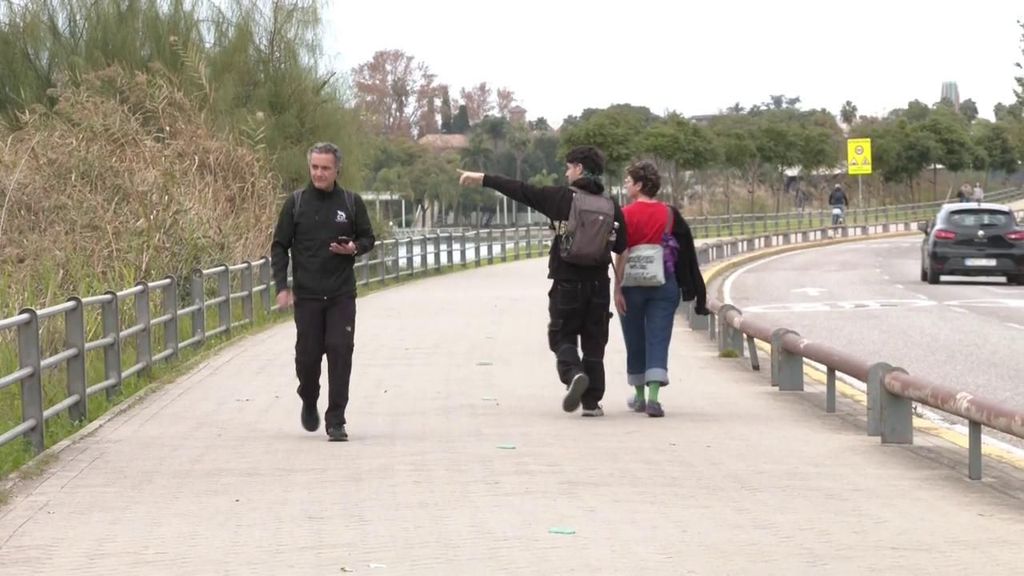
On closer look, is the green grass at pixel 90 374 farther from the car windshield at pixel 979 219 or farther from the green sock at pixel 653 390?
the car windshield at pixel 979 219

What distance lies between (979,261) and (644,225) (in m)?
21.9

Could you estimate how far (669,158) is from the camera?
264 feet

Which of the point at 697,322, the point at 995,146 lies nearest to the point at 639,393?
the point at 697,322

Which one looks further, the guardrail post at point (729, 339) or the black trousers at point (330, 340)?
the guardrail post at point (729, 339)

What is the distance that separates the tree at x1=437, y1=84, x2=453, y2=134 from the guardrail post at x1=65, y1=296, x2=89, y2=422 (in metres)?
119

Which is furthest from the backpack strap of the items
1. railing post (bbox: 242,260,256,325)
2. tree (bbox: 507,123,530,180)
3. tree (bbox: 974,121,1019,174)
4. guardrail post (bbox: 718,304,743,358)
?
tree (bbox: 974,121,1019,174)

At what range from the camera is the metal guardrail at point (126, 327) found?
10.6m

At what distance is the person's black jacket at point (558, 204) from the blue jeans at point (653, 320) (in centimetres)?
36

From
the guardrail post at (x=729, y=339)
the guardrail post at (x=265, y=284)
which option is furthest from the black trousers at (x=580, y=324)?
the guardrail post at (x=265, y=284)

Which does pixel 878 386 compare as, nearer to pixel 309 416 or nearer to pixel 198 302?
pixel 309 416

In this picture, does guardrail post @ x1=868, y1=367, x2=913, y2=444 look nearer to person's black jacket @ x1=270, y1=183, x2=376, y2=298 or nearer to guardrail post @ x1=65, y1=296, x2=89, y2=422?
person's black jacket @ x1=270, y1=183, x2=376, y2=298

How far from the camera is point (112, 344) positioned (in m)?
13.5

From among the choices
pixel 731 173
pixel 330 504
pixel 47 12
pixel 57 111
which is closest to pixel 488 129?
pixel 731 173

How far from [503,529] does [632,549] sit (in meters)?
0.68
